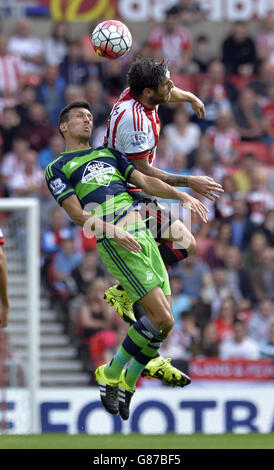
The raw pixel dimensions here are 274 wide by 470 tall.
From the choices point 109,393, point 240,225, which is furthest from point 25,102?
point 109,393

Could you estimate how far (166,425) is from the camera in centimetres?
1338

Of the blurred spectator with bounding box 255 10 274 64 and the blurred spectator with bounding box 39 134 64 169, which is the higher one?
the blurred spectator with bounding box 255 10 274 64

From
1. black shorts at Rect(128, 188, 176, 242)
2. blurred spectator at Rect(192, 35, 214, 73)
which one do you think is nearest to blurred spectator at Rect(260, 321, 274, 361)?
black shorts at Rect(128, 188, 176, 242)

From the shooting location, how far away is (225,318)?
1504cm

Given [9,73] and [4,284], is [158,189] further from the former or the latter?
[9,73]

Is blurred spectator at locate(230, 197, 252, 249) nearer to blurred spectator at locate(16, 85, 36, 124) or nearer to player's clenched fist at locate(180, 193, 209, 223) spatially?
blurred spectator at locate(16, 85, 36, 124)

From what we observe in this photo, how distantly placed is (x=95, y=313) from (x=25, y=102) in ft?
14.3

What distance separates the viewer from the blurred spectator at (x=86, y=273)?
14.9m

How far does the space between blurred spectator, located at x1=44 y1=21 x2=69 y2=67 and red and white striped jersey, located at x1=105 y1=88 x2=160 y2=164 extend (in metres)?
9.94

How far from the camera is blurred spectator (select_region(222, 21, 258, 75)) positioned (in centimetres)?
1939

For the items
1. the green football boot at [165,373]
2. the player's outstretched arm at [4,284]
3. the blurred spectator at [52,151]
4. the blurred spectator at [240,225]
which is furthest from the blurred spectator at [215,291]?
the player's outstretched arm at [4,284]

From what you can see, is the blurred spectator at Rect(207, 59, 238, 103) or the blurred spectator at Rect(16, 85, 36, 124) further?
the blurred spectator at Rect(207, 59, 238, 103)

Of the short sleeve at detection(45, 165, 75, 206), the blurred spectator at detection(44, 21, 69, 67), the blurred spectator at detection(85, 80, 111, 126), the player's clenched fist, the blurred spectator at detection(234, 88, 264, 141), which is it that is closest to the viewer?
the player's clenched fist

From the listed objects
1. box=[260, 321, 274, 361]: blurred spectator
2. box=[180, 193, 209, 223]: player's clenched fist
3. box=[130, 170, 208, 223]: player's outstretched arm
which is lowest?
box=[260, 321, 274, 361]: blurred spectator
